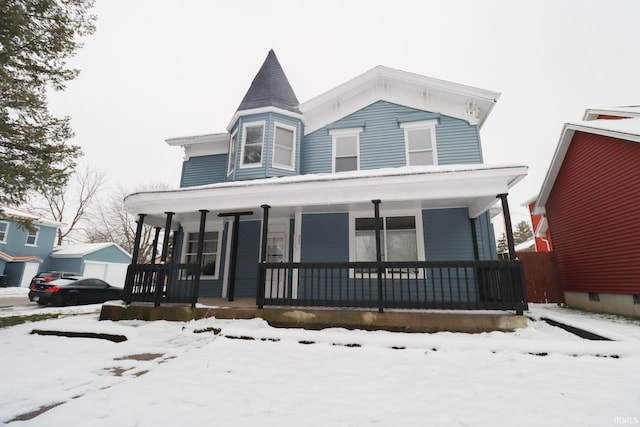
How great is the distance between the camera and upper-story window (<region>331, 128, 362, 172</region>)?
9.66 metres

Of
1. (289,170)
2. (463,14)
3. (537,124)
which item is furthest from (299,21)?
(289,170)

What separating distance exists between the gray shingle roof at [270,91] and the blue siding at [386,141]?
1684 mm

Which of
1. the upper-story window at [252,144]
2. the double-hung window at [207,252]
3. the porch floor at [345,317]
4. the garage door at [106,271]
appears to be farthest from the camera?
the garage door at [106,271]

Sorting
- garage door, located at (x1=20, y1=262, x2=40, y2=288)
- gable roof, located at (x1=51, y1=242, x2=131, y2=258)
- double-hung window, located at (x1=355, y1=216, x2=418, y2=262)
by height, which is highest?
gable roof, located at (x1=51, y1=242, x2=131, y2=258)

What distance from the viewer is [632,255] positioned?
25.0ft

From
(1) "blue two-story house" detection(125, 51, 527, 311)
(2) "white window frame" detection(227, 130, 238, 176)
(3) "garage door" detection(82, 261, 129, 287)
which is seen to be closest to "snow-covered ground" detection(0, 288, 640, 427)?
(1) "blue two-story house" detection(125, 51, 527, 311)

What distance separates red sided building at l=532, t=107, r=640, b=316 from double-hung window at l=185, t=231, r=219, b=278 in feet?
39.3

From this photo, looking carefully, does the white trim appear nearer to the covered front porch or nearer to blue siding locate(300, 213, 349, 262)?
the covered front porch

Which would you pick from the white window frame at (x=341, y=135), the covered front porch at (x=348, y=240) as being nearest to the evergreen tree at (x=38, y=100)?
the covered front porch at (x=348, y=240)

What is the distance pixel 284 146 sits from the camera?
10.0m

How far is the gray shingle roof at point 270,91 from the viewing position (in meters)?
10.3

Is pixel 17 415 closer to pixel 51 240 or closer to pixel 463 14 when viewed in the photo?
pixel 51 240

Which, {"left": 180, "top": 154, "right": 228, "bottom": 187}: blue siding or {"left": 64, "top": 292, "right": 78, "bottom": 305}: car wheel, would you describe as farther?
{"left": 64, "top": 292, "right": 78, "bottom": 305}: car wheel

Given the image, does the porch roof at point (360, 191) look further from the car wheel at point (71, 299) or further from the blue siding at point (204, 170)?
the car wheel at point (71, 299)
